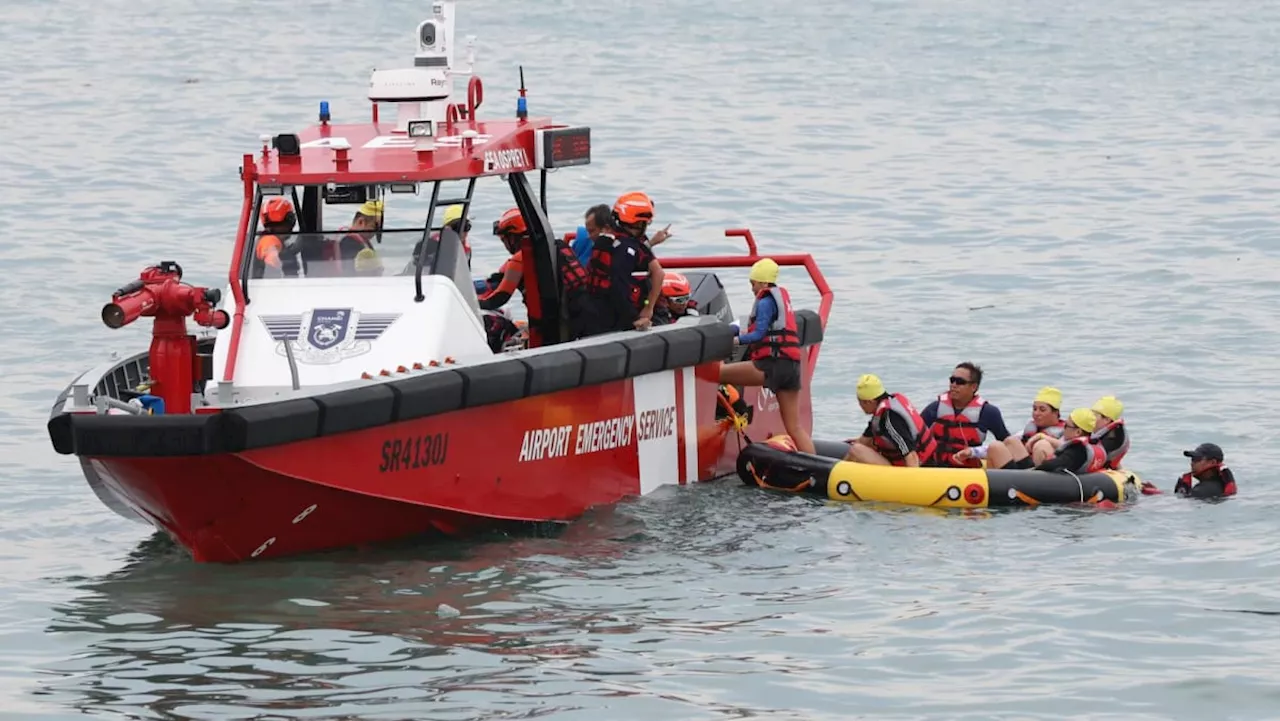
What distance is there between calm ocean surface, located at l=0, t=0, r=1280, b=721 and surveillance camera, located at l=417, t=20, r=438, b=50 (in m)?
2.85

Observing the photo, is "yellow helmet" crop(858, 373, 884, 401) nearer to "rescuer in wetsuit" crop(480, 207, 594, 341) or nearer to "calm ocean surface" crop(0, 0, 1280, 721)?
"calm ocean surface" crop(0, 0, 1280, 721)

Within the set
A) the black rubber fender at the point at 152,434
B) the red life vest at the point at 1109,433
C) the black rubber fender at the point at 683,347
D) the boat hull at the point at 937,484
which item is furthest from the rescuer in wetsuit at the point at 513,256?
the red life vest at the point at 1109,433

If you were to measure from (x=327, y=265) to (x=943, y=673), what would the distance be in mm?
3883

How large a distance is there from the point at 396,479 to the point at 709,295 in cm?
416

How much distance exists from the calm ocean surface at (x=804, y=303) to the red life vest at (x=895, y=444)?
821mm

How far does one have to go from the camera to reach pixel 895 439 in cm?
1293

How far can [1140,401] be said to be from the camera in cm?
1653

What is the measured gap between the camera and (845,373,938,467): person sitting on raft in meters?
12.9

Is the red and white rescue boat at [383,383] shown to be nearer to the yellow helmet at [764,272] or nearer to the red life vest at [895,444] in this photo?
the yellow helmet at [764,272]

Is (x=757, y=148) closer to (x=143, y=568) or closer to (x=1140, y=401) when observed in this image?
(x=1140, y=401)

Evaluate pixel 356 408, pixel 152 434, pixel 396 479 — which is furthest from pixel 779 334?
pixel 152 434

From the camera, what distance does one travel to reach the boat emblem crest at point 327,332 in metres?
10.5

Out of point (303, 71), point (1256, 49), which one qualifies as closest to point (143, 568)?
point (303, 71)

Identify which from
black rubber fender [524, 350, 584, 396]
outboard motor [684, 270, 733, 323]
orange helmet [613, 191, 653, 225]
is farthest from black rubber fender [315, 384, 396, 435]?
outboard motor [684, 270, 733, 323]
